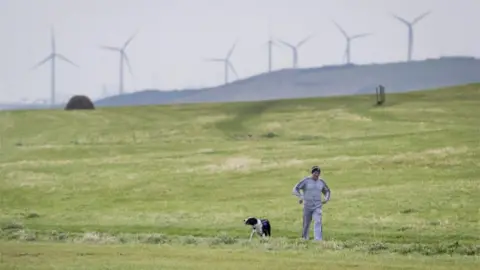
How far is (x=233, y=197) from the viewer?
44781 millimetres

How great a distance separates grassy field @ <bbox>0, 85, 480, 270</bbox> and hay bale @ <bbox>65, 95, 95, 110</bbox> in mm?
41377

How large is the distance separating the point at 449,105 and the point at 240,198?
2678 inches

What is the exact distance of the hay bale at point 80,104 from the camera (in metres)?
136

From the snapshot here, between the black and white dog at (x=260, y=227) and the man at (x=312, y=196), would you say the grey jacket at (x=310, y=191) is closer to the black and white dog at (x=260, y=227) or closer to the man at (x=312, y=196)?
the man at (x=312, y=196)

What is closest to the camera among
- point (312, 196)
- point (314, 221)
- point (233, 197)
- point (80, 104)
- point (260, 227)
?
point (312, 196)

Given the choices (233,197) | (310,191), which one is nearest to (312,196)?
(310,191)

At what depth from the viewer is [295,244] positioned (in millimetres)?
28375

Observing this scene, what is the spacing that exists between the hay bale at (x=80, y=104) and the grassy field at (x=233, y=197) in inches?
1629

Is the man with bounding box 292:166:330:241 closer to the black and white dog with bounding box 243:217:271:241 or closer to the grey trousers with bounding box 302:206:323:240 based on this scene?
the grey trousers with bounding box 302:206:323:240

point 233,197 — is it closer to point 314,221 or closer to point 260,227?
point 260,227

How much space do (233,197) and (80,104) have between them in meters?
95.0

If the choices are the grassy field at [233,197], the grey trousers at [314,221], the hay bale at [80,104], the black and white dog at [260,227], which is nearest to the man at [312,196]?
the grey trousers at [314,221]

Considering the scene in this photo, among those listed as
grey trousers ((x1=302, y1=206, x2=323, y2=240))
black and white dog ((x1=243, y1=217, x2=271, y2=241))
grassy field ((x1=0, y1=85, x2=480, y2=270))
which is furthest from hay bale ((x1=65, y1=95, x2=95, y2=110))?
grey trousers ((x1=302, y1=206, x2=323, y2=240))

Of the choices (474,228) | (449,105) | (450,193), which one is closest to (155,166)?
(450,193)
